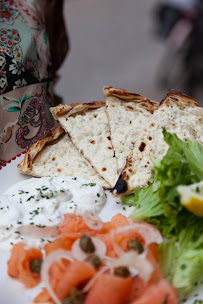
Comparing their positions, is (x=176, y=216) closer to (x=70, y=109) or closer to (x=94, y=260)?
(x=94, y=260)

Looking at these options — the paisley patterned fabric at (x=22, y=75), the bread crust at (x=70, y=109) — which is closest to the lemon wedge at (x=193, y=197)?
the bread crust at (x=70, y=109)

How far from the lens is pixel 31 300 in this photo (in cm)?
200

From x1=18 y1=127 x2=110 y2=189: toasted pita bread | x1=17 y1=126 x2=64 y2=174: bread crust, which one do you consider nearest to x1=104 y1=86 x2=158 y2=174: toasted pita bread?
x1=18 y1=127 x2=110 y2=189: toasted pita bread

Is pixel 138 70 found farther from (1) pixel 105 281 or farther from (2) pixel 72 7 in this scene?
(1) pixel 105 281

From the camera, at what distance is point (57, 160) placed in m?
2.95

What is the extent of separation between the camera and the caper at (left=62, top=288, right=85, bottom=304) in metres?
1.79

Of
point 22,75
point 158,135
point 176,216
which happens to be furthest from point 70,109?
point 176,216

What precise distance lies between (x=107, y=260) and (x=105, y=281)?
0.19 meters

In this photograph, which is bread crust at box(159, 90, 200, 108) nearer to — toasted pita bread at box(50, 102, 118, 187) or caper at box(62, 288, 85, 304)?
toasted pita bread at box(50, 102, 118, 187)

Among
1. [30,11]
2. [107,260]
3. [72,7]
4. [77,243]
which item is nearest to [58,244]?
[77,243]

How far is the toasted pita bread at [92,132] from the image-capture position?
280cm

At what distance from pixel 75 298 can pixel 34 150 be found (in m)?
1.40

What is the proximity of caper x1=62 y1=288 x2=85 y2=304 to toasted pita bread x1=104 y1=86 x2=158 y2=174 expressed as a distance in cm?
108

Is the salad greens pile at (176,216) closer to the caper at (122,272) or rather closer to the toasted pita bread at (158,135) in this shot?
the toasted pita bread at (158,135)
